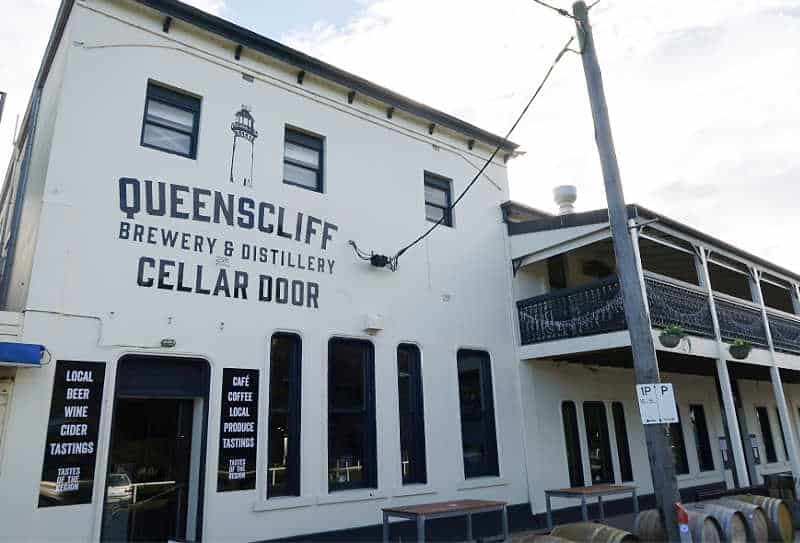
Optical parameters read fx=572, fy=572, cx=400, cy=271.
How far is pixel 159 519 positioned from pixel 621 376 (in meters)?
12.0

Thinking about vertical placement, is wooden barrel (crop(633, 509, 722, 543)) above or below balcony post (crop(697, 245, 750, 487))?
below

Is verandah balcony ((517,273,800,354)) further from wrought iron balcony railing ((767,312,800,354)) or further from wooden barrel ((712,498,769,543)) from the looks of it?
wooden barrel ((712,498,769,543))

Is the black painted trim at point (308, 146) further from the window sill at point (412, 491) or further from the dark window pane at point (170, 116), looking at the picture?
the window sill at point (412, 491)

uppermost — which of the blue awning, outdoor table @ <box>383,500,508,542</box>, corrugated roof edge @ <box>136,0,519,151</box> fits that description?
corrugated roof edge @ <box>136,0,519,151</box>

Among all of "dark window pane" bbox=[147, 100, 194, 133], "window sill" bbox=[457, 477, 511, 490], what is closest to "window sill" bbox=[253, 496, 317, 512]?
"window sill" bbox=[457, 477, 511, 490]

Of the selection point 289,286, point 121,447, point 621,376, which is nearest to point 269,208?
point 289,286

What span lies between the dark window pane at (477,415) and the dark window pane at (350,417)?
7.85 ft

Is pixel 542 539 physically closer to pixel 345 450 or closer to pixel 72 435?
pixel 345 450

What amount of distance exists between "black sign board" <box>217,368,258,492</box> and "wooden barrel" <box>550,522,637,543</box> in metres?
4.53

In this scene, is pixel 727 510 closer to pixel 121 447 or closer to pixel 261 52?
pixel 121 447

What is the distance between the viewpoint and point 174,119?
9.63 metres

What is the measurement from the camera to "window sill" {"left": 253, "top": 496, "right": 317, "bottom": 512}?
858 centimetres

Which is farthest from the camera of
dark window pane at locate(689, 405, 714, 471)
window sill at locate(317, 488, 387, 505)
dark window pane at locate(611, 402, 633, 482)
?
dark window pane at locate(689, 405, 714, 471)

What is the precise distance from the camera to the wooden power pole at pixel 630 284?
6719 millimetres
